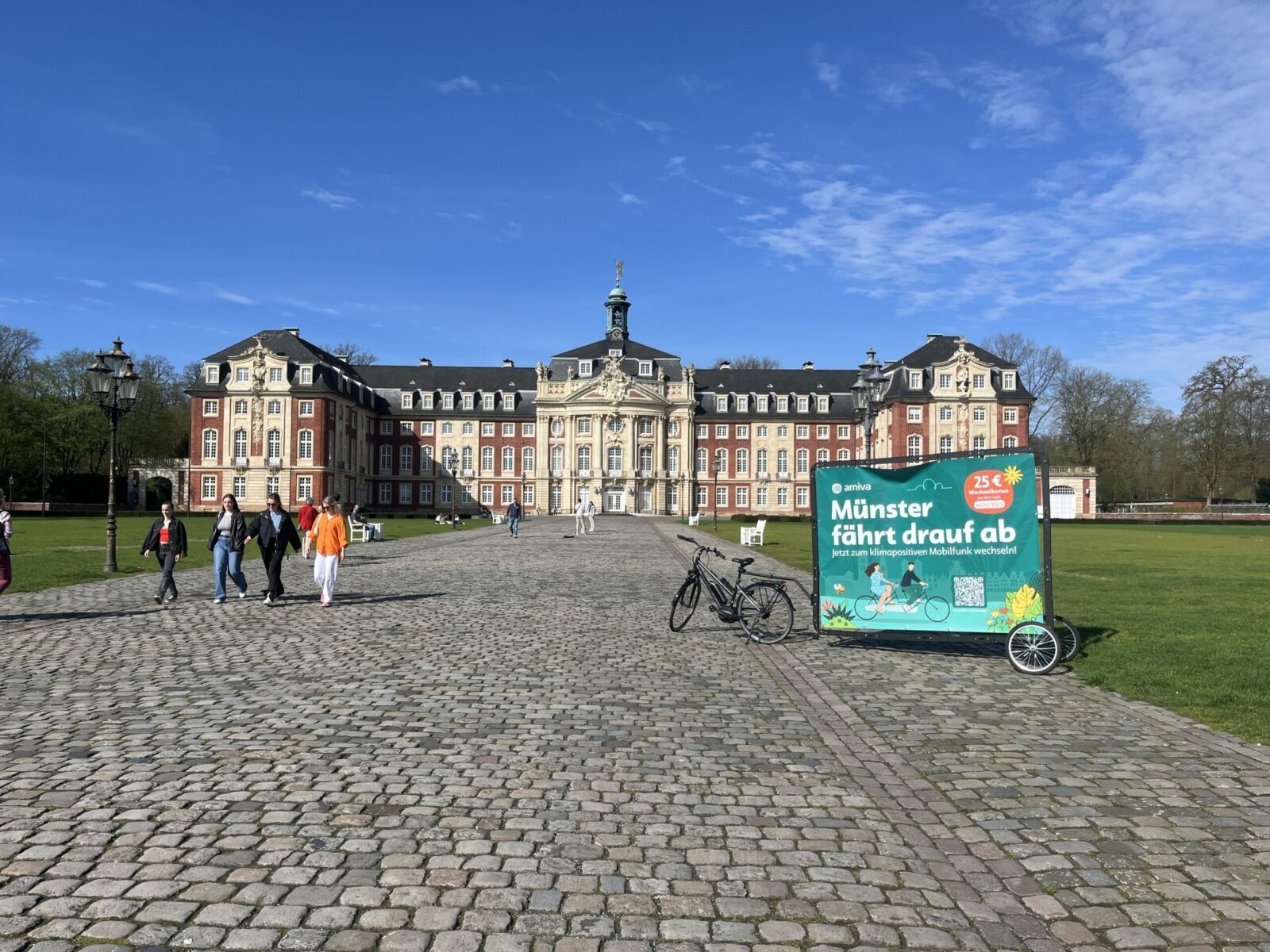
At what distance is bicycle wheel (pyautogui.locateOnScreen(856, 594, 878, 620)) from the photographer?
10859 millimetres

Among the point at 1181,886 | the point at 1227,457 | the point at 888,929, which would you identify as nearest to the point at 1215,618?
the point at 1181,886

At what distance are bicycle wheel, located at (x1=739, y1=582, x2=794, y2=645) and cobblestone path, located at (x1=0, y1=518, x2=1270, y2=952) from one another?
1678 mm

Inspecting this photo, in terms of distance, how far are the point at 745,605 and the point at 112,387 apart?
1582 centimetres

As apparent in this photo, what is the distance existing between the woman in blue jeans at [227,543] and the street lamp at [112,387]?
639cm

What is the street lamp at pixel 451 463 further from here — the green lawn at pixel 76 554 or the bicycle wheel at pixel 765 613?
the bicycle wheel at pixel 765 613

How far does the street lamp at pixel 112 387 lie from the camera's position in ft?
65.6

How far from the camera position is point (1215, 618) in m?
13.6

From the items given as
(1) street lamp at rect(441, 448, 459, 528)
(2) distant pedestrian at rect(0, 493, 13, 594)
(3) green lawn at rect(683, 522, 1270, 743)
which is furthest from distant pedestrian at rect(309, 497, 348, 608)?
(1) street lamp at rect(441, 448, 459, 528)

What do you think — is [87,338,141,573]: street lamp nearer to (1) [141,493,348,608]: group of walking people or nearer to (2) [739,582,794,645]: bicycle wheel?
(1) [141,493,348,608]: group of walking people

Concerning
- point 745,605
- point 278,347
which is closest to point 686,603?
point 745,605

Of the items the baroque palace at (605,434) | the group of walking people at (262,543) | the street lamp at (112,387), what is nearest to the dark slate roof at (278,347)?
the baroque palace at (605,434)

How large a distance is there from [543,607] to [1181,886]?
11336 mm

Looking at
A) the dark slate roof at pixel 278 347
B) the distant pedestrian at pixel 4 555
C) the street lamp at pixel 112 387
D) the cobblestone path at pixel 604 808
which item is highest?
the dark slate roof at pixel 278 347

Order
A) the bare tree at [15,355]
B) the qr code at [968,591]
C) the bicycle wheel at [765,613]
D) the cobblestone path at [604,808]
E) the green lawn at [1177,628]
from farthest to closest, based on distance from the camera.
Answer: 1. the bare tree at [15,355]
2. the bicycle wheel at [765,613]
3. the qr code at [968,591]
4. the green lawn at [1177,628]
5. the cobblestone path at [604,808]
